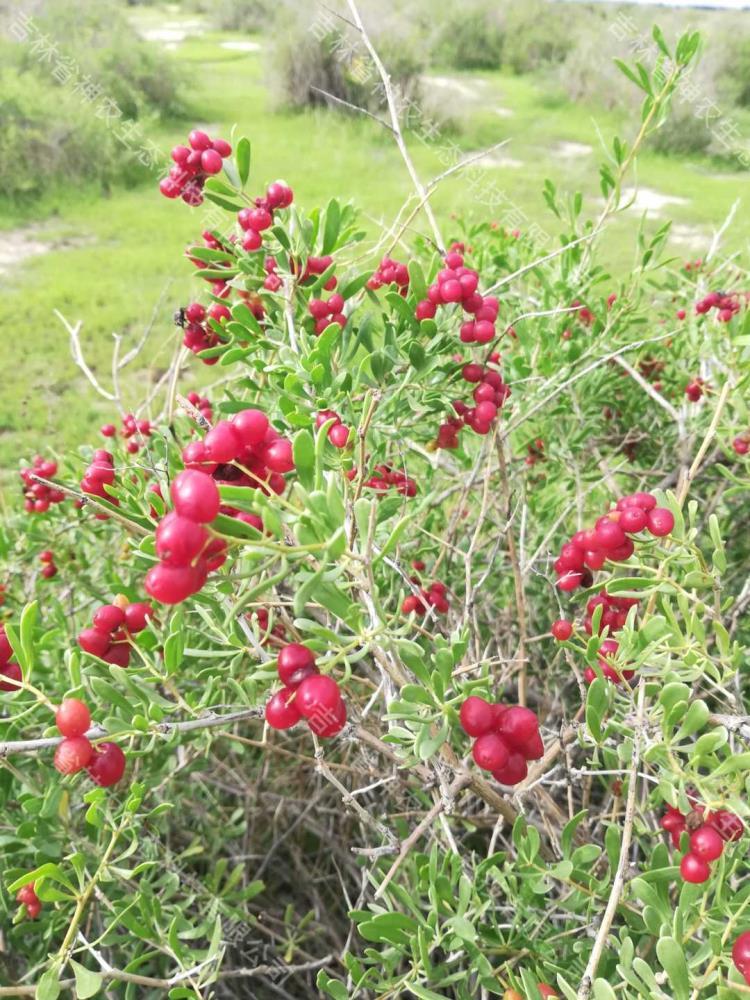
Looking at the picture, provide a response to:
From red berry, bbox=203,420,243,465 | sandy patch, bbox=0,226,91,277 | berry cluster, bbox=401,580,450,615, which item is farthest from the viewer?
sandy patch, bbox=0,226,91,277

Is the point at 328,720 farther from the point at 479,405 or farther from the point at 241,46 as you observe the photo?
the point at 241,46

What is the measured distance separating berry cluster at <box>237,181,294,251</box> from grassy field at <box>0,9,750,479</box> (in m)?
1.30

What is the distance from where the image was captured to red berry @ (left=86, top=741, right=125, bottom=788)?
85cm

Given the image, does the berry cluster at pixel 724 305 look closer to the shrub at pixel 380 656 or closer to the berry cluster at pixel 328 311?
the shrub at pixel 380 656

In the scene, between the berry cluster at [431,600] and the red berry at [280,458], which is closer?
the red berry at [280,458]

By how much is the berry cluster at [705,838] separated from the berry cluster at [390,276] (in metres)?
0.93

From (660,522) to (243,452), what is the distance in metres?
0.47

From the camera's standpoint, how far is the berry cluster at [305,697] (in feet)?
2.13

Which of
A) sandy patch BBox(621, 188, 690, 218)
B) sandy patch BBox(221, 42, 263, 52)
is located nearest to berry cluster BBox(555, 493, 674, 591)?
sandy patch BBox(621, 188, 690, 218)

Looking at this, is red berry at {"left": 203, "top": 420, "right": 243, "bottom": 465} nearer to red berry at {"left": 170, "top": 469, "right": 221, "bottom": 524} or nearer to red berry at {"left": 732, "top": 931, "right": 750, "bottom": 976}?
red berry at {"left": 170, "top": 469, "right": 221, "bottom": 524}

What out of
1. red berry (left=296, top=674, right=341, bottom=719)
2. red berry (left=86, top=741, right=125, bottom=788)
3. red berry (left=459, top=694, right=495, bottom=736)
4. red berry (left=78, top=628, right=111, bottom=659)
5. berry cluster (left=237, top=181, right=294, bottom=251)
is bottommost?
red berry (left=86, top=741, right=125, bottom=788)

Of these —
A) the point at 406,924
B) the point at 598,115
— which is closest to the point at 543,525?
the point at 406,924

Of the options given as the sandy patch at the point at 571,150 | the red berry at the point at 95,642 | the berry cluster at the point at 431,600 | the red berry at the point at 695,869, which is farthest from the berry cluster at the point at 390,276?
the sandy patch at the point at 571,150

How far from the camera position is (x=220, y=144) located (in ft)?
4.00
